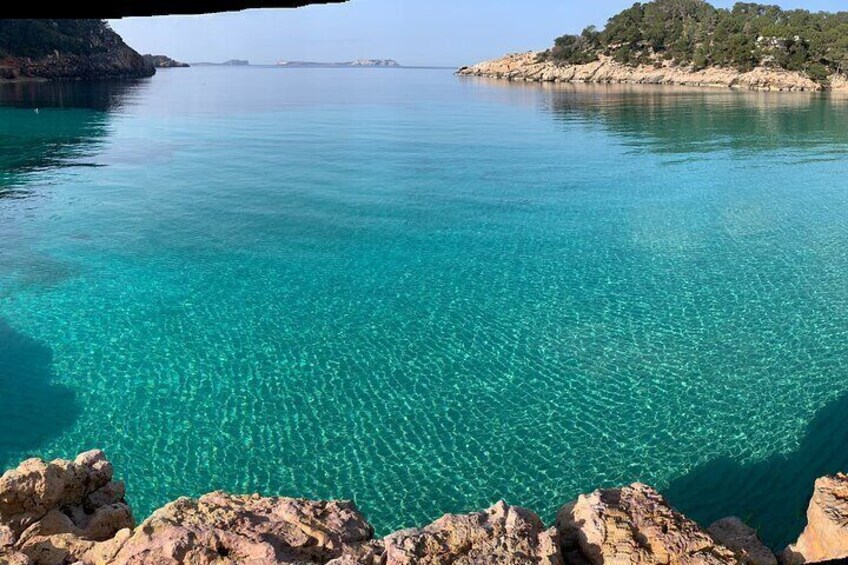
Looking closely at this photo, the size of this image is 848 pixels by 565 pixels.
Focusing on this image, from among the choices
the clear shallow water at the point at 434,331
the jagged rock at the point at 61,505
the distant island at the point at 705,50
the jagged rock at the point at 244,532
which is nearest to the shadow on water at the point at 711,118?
the clear shallow water at the point at 434,331

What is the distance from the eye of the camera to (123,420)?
11281 mm

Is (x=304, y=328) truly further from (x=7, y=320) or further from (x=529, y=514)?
(x=529, y=514)

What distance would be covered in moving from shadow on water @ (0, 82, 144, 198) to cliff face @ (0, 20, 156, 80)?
62.5 ft

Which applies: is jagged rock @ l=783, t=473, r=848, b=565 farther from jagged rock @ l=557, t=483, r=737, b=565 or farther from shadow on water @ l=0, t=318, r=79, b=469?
shadow on water @ l=0, t=318, r=79, b=469

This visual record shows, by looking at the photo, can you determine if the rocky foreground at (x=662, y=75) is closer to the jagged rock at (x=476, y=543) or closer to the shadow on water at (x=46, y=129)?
the shadow on water at (x=46, y=129)

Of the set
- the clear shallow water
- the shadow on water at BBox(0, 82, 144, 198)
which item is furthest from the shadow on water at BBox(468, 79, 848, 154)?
the shadow on water at BBox(0, 82, 144, 198)

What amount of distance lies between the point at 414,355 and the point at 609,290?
19.5 feet

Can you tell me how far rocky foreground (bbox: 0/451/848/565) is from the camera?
194 inches

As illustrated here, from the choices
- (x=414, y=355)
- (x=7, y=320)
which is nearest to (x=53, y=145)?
→ (x=7, y=320)

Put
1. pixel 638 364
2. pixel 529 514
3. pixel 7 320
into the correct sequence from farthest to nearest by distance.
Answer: pixel 7 320
pixel 638 364
pixel 529 514

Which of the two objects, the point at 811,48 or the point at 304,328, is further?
the point at 811,48

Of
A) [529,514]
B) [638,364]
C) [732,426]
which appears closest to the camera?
[529,514]

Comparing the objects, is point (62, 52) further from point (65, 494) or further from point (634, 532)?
point (634, 532)

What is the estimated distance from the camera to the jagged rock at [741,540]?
6.16 meters
